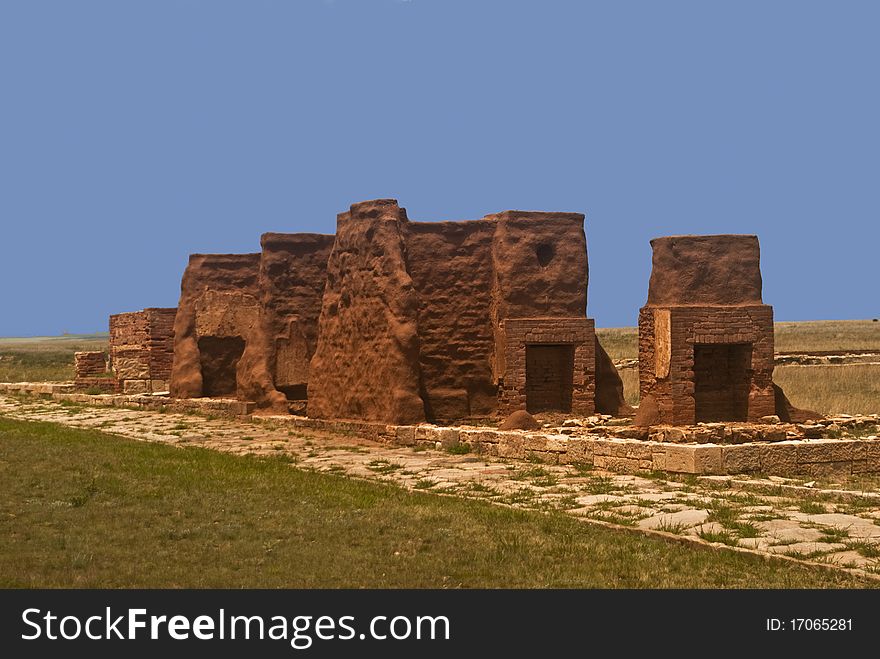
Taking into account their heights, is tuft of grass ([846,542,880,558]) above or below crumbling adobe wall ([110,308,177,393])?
below

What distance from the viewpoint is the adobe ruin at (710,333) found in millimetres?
19016

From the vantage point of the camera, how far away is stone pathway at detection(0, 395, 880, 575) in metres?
9.96

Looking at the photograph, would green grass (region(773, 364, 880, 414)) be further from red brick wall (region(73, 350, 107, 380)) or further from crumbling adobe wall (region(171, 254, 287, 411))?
red brick wall (region(73, 350, 107, 380))

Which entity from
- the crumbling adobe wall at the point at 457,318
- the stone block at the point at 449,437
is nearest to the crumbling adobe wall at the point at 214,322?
the crumbling adobe wall at the point at 457,318

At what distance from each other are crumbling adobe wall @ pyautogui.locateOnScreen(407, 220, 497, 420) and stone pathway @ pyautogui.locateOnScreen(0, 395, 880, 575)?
219 cm

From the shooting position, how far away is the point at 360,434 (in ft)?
67.3

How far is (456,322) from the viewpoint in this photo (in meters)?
21.3

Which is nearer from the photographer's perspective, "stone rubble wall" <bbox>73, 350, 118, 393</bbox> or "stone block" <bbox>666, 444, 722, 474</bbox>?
"stone block" <bbox>666, 444, 722, 474</bbox>

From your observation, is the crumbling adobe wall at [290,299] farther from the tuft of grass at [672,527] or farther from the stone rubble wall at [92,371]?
the tuft of grass at [672,527]

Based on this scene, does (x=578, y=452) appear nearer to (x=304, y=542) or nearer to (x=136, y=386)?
(x=304, y=542)

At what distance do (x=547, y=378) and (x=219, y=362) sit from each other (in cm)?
1081

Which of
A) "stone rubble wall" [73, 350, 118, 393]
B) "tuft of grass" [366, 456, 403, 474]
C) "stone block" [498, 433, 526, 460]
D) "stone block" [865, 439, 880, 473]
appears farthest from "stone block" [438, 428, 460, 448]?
"stone rubble wall" [73, 350, 118, 393]
